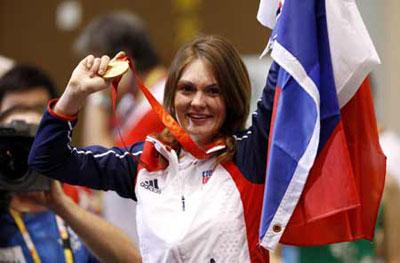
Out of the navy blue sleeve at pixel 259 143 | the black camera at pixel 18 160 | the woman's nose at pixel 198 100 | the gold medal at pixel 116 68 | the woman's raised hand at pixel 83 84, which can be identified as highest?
the gold medal at pixel 116 68

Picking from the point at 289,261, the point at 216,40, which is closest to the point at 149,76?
the point at 289,261

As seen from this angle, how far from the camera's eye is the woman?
146 inches

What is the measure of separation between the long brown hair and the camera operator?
19.7 inches

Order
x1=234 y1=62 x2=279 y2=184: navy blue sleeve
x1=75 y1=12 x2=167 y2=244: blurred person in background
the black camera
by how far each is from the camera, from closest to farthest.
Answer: x1=234 y1=62 x2=279 y2=184: navy blue sleeve < the black camera < x1=75 y1=12 x2=167 y2=244: blurred person in background

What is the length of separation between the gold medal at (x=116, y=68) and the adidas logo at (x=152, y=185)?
0.30 metres

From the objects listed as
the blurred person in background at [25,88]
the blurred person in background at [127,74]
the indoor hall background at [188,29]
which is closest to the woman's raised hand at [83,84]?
the blurred person in background at [25,88]

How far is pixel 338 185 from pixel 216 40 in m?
0.55

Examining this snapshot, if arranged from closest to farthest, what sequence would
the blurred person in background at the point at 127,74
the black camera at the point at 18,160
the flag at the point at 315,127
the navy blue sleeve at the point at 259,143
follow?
the flag at the point at 315,127, the navy blue sleeve at the point at 259,143, the black camera at the point at 18,160, the blurred person in background at the point at 127,74

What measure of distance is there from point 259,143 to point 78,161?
481 millimetres

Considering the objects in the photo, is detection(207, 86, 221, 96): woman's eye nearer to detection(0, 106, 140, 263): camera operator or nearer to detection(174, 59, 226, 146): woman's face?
detection(174, 59, 226, 146): woman's face

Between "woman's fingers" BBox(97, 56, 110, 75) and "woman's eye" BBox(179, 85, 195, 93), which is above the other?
"woman's fingers" BBox(97, 56, 110, 75)

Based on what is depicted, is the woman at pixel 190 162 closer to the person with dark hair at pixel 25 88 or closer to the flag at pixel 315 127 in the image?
the flag at pixel 315 127

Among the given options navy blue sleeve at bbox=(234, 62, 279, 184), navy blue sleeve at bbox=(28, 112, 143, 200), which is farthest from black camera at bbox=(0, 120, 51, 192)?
navy blue sleeve at bbox=(234, 62, 279, 184)

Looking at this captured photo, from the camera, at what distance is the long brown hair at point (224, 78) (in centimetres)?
384
